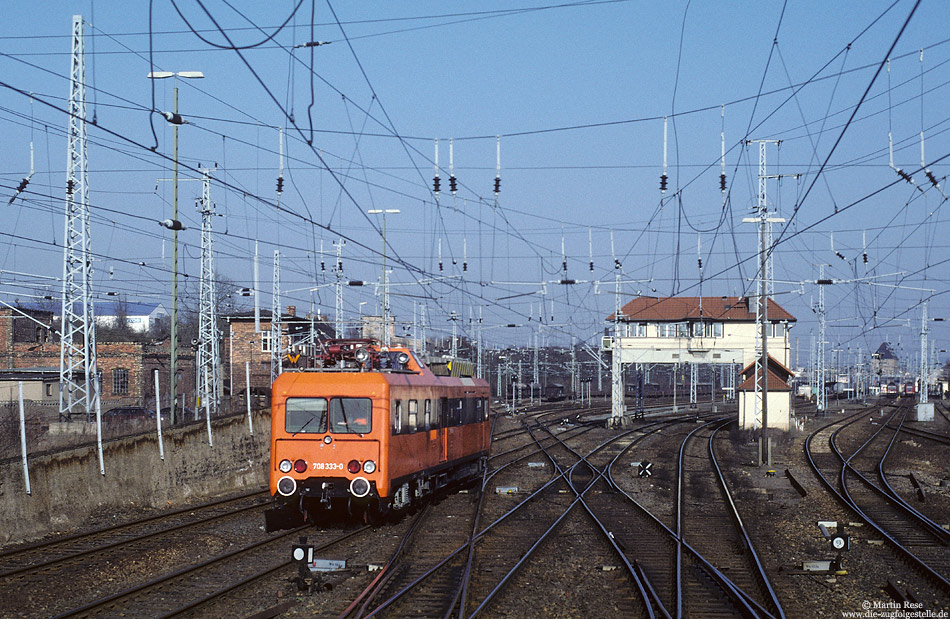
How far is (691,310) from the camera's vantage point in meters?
73.8

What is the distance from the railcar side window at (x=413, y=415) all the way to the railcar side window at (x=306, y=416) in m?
1.92

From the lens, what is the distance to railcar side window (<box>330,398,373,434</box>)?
17047 mm

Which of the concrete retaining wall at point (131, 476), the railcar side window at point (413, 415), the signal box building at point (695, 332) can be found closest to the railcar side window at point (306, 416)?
the railcar side window at point (413, 415)

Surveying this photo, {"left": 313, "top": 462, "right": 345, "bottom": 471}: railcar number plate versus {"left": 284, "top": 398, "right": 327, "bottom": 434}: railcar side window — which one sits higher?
{"left": 284, "top": 398, "right": 327, "bottom": 434}: railcar side window

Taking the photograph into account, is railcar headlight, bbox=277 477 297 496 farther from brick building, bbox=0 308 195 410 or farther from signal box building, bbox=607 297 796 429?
brick building, bbox=0 308 195 410

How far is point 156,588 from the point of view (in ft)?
40.5

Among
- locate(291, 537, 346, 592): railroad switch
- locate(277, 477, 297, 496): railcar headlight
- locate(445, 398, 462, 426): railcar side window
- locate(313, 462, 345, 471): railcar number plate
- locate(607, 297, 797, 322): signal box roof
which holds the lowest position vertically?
locate(291, 537, 346, 592): railroad switch

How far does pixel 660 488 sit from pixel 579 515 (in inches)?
237

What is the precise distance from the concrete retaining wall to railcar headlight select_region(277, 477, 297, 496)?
13.2ft

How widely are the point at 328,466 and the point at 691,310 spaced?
6014 centimetres

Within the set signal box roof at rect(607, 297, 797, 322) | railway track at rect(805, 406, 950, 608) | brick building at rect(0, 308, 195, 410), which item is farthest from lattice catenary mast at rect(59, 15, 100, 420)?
signal box roof at rect(607, 297, 797, 322)

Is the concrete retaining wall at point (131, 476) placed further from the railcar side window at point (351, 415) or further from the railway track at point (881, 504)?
the railway track at point (881, 504)

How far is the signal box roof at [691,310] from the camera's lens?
6838cm

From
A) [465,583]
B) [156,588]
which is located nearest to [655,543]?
[465,583]
